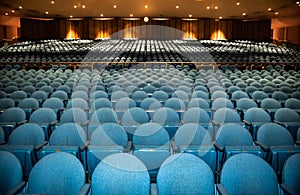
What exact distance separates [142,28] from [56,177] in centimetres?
3902

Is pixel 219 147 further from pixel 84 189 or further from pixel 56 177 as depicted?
pixel 56 177

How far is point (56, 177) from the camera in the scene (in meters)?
3.13

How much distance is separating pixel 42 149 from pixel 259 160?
288 cm

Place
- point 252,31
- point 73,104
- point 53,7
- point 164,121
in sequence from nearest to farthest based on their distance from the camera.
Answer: point 164,121, point 73,104, point 53,7, point 252,31

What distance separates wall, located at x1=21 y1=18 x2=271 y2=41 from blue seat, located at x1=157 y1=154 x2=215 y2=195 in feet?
126

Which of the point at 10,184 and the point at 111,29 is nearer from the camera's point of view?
the point at 10,184

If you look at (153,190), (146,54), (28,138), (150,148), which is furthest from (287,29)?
(153,190)

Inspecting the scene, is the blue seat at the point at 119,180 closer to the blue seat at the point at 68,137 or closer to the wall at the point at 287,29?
the blue seat at the point at 68,137

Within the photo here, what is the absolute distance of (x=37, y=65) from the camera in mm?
16281

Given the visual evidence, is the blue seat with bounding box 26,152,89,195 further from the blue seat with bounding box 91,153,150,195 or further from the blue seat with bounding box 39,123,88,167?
the blue seat with bounding box 39,123,88,167

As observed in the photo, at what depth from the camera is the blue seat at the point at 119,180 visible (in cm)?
304

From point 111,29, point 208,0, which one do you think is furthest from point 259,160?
point 111,29

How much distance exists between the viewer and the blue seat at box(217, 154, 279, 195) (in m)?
3.10

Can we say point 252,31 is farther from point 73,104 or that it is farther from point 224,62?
point 73,104
